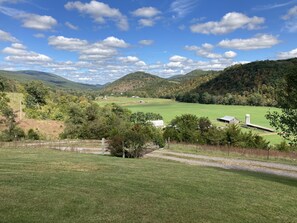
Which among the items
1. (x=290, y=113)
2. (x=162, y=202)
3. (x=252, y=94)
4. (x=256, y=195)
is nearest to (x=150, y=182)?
(x=162, y=202)

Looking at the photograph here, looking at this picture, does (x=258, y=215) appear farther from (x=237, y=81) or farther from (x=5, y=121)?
(x=237, y=81)

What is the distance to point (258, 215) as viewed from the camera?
9680 mm

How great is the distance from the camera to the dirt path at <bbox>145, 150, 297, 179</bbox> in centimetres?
2512

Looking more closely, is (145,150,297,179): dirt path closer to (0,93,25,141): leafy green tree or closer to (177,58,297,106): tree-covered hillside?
(0,93,25,141): leafy green tree

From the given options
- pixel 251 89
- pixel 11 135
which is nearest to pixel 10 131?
pixel 11 135

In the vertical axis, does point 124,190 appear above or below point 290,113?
below

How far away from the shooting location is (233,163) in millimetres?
28641

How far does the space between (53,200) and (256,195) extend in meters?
7.69

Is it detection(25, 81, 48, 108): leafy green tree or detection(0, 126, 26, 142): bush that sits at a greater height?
detection(25, 81, 48, 108): leafy green tree

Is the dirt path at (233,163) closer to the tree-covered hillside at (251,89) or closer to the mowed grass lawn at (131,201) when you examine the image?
the mowed grass lawn at (131,201)

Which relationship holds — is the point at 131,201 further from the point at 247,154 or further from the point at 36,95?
the point at 36,95

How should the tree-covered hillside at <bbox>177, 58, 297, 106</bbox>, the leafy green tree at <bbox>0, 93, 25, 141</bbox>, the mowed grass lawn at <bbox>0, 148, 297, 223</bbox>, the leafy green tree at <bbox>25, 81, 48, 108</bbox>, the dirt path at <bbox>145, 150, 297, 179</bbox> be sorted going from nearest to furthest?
1. the mowed grass lawn at <bbox>0, 148, 297, 223</bbox>
2. the dirt path at <bbox>145, 150, 297, 179</bbox>
3. the leafy green tree at <bbox>0, 93, 25, 141</bbox>
4. the leafy green tree at <bbox>25, 81, 48, 108</bbox>
5. the tree-covered hillside at <bbox>177, 58, 297, 106</bbox>

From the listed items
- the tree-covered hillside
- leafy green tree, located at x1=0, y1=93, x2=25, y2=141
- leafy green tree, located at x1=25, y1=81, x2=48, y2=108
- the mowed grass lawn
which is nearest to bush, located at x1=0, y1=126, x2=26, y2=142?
leafy green tree, located at x1=0, y1=93, x2=25, y2=141

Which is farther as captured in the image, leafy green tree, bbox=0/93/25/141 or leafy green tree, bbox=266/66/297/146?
leafy green tree, bbox=0/93/25/141
